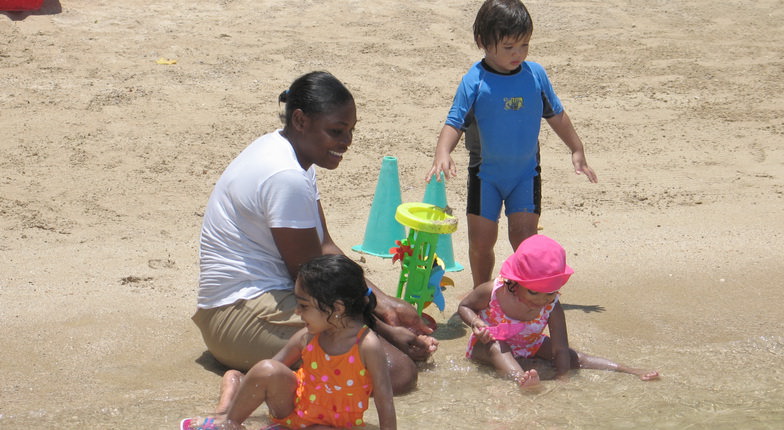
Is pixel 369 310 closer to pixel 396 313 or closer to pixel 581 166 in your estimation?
pixel 396 313

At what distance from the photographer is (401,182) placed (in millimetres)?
6934

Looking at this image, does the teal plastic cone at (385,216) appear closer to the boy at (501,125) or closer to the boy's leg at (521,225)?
the boy at (501,125)

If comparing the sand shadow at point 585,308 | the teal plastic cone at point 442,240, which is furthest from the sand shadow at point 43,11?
the sand shadow at point 585,308

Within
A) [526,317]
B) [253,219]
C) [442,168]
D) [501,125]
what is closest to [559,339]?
[526,317]

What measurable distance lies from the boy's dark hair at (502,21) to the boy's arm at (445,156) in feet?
1.56

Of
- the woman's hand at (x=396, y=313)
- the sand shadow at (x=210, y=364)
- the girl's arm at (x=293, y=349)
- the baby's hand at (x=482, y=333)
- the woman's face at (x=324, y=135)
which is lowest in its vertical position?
the sand shadow at (x=210, y=364)

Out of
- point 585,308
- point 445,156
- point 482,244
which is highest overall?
point 445,156

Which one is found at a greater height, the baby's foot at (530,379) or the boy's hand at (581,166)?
the boy's hand at (581,166)

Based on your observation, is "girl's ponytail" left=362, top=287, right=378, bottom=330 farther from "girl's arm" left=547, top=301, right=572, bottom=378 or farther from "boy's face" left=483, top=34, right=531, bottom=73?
"boy's face" left=483, top=34, right=531, bottom=73

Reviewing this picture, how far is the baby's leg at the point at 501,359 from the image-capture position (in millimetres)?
4301

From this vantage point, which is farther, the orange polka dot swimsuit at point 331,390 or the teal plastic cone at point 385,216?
the teal plastic cone at point 385,216

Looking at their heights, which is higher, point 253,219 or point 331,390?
point 253,219

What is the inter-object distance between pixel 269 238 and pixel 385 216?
6.07 ft

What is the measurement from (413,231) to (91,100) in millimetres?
3948
